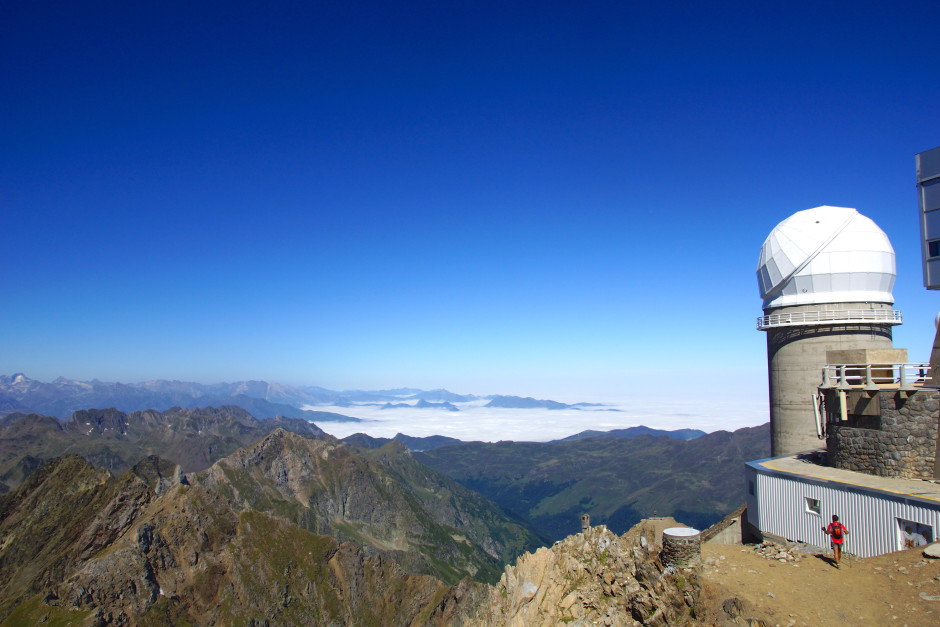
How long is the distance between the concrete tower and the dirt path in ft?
53.5

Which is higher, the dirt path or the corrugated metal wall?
the corrugated metal wall

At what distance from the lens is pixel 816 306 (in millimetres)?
32156

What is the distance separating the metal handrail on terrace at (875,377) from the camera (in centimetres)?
2078

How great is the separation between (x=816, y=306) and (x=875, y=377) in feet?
33.7

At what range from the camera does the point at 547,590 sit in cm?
1970

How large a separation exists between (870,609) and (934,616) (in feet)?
4.24

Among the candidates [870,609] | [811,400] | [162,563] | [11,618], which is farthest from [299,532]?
[870,609]

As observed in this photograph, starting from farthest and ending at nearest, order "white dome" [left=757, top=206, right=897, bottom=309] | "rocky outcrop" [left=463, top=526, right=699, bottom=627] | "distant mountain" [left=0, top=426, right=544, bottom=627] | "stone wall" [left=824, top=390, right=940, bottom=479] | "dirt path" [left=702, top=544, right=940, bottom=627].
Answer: "distant mountain" [left=0, top=426, right=544, bottom=627] → "white dome" [left=757, top=206, right=897, bottom=309] → "stone wall" [left=824, top=390, right=940, bottom=479] → "rocky outcrop" [left=463, top=526, right=699, bottom=627] → "dirt path" [left=702, top=544, right=940, bottom=627]

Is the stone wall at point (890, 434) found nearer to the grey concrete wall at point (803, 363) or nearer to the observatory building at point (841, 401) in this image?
the observatory building at point (841, 401)

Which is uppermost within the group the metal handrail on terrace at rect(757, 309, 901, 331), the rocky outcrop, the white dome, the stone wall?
the white dome

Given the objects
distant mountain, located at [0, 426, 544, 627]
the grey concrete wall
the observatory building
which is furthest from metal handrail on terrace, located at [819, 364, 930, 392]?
distant mountain, located at [0, 426, 544, 627]

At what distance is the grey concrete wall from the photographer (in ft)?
102

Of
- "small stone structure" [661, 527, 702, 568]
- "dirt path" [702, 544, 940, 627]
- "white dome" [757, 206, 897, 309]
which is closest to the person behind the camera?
"dirt path" [702, 544, 940, 627]

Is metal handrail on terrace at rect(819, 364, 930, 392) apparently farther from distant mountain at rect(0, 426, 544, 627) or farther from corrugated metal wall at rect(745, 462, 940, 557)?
distant mountain at rect(0, 426, 544, 627)
